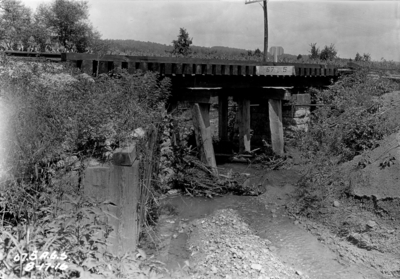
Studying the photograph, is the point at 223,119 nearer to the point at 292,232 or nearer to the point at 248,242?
the point at 292,232

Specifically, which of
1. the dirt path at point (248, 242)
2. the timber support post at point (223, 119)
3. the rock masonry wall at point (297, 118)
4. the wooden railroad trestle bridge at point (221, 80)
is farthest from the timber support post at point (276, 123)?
the dirt path at point (248, 242)

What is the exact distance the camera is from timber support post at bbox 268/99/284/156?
1331cm

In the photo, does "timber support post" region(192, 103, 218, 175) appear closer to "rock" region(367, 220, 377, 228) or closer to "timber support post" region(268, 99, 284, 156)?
"timber support post" region(268, 99, 284, 156)

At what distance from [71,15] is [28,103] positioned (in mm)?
29021

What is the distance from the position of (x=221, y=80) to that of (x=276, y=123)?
10.4ft

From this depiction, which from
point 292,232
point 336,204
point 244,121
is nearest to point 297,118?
point 244,121

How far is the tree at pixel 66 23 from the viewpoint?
31000 mm

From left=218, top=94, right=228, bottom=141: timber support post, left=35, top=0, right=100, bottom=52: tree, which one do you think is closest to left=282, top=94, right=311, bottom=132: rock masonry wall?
left=218, top=94, right=228, bottom=141: timber support post

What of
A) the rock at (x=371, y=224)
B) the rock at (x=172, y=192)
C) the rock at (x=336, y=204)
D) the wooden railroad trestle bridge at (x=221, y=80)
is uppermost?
the wooden railroad trestle bridge at (x=221, y=80)

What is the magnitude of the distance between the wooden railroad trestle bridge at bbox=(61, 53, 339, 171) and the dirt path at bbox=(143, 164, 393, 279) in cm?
226

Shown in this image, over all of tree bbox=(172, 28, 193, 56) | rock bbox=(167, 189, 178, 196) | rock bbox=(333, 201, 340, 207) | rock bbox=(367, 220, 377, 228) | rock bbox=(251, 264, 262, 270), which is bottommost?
rock bbox=(251, 264, 262, 270)

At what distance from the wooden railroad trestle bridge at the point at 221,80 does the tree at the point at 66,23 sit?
780 inches

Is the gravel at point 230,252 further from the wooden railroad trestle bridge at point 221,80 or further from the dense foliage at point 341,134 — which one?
the wooden railroad trestle bridge at point 221,80

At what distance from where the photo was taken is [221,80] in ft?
36.5
